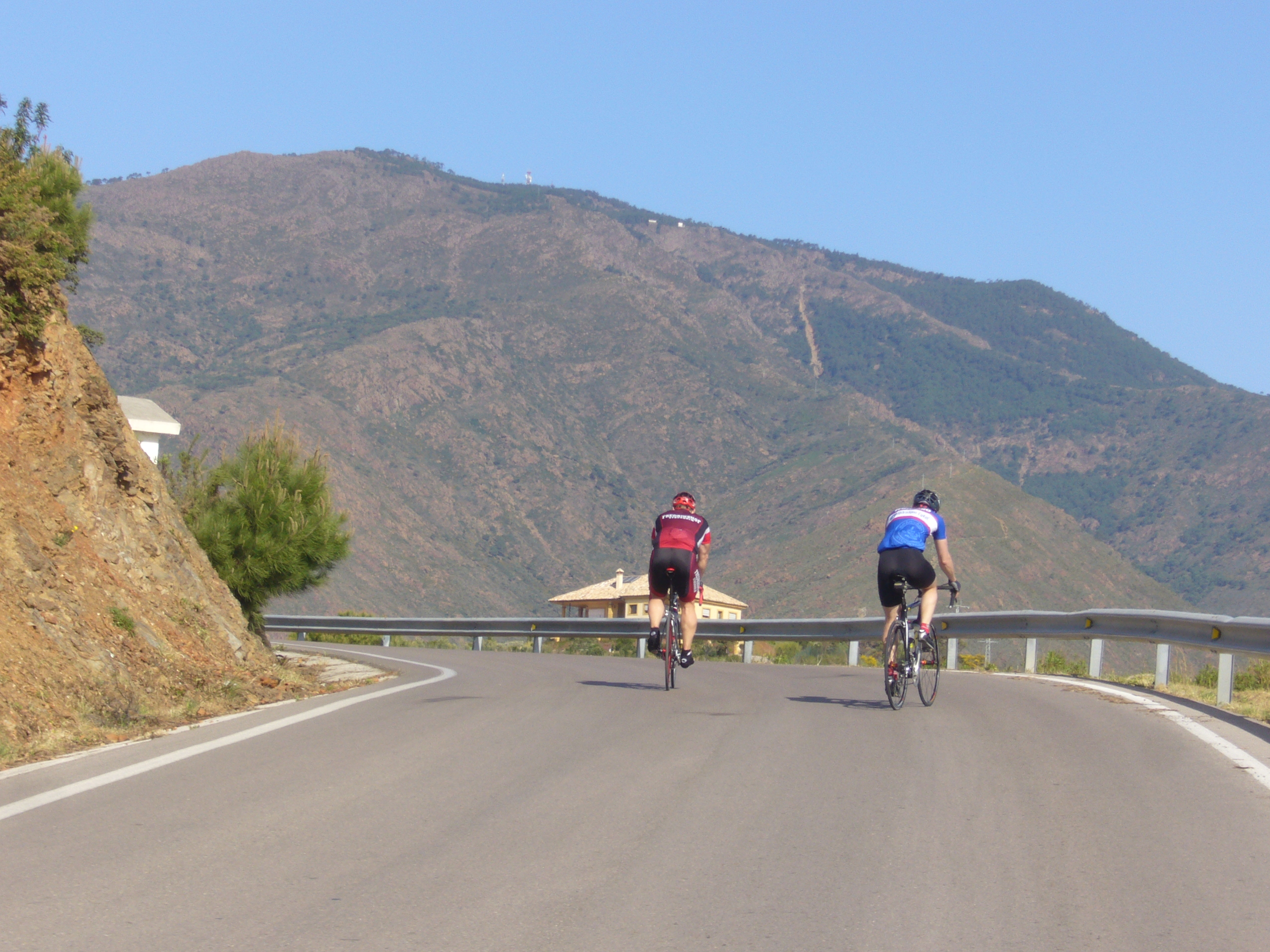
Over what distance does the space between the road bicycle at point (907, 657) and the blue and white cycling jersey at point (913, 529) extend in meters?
0.32

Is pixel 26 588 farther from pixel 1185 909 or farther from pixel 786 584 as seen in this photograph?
pixel 786 584

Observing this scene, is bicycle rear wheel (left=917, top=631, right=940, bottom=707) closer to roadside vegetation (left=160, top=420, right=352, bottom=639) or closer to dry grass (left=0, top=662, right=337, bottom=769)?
dry grass (left=0, top=662, right=337, bottom=769)

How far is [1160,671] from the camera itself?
13.3 metres

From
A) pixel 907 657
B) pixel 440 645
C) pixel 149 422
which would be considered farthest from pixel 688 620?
pixel 149 422

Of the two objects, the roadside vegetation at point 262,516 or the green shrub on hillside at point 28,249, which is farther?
the roadside vegetation at point 262,516

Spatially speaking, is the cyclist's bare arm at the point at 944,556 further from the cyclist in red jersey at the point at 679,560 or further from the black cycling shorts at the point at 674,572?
A: the black cycling shorts at the point at 674,572

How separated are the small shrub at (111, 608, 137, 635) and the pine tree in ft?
21.8

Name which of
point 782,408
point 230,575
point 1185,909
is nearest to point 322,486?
point 230,575

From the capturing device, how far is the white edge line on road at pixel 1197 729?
7.76 metres

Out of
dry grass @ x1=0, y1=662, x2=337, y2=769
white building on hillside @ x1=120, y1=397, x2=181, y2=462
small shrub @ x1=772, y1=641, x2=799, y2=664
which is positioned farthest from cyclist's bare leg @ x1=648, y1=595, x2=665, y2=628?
white building on hillside @ x1=120, y1=397, x2=181, y2=462

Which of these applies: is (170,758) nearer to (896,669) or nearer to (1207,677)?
(896,669)

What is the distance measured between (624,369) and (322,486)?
489ft

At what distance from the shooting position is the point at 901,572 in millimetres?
11211

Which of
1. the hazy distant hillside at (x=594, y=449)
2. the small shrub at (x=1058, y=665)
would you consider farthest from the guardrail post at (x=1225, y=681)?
the hazy distant hillside at (x=594, y=449)
